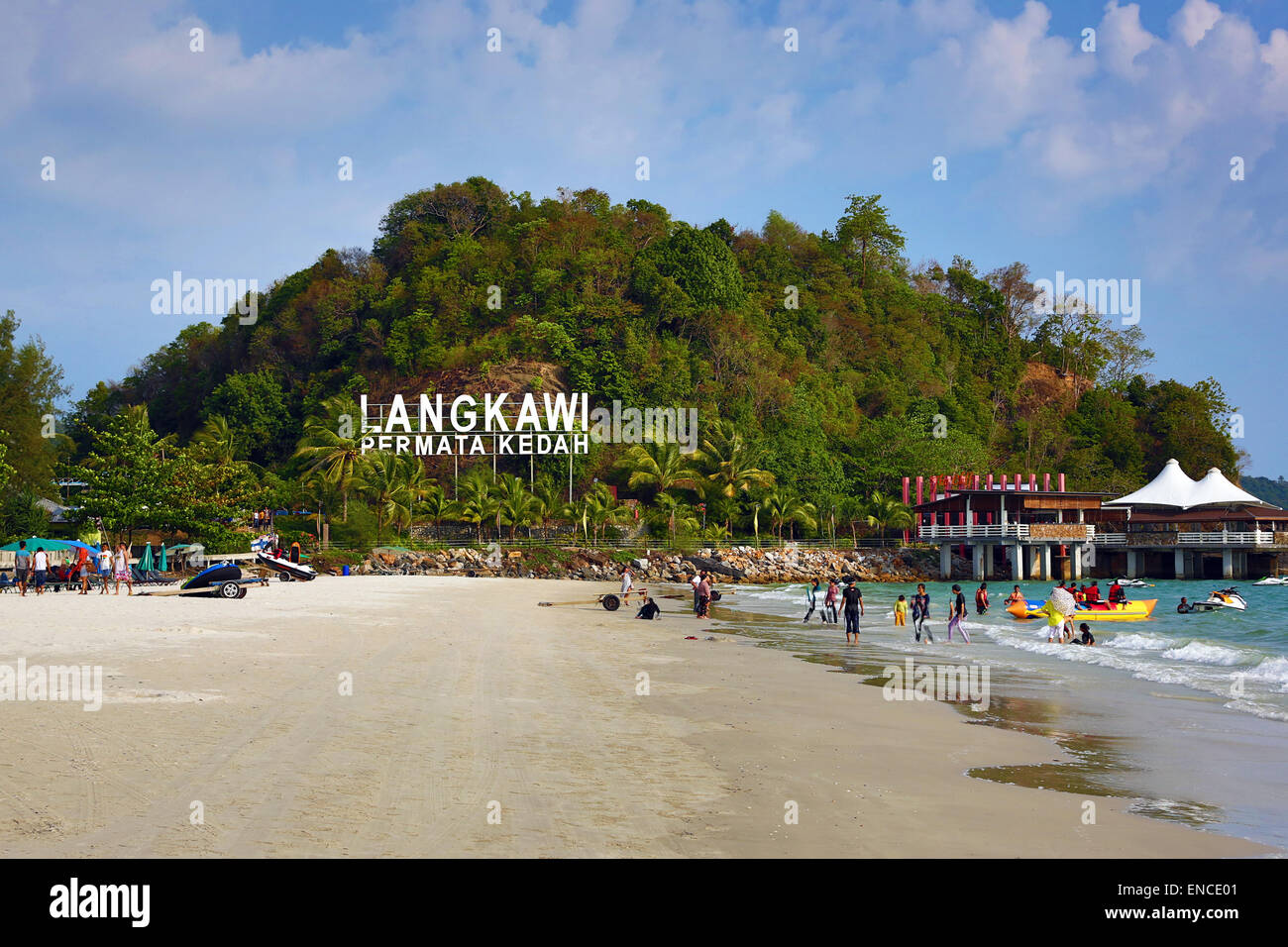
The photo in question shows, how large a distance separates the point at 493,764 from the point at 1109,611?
1182 inches

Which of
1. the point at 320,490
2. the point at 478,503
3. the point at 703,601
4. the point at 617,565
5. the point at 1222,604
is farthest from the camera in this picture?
the point at 478,503

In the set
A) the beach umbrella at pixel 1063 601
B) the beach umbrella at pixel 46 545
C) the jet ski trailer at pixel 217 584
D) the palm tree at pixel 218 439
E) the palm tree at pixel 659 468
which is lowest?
the beach umbrella at pixel 1063 601

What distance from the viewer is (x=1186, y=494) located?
82.7 m

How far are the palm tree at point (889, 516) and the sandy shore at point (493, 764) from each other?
65259 mm

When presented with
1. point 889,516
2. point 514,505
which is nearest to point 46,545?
point 514,505

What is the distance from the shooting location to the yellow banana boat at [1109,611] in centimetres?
3312

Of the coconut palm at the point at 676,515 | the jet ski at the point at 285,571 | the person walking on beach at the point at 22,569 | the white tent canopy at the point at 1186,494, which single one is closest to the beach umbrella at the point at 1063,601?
the person walking on beach at the point at 22,569

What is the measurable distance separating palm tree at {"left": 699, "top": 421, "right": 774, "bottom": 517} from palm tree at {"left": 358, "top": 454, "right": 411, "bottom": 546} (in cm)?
2446

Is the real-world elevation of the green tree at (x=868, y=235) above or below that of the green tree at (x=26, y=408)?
above

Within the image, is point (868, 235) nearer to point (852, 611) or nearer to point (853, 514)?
point (853, 514)

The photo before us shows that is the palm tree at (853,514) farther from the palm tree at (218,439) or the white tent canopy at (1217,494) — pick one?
the palm tree at (218,439)

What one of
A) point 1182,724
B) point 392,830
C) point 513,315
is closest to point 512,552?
point 513,315

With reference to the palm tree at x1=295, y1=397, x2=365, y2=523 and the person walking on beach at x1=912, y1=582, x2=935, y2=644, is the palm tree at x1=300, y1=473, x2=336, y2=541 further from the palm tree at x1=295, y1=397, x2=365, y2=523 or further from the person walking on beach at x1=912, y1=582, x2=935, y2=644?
the person walking on beach at x1=912, y1=582, x2=935, y2=644
